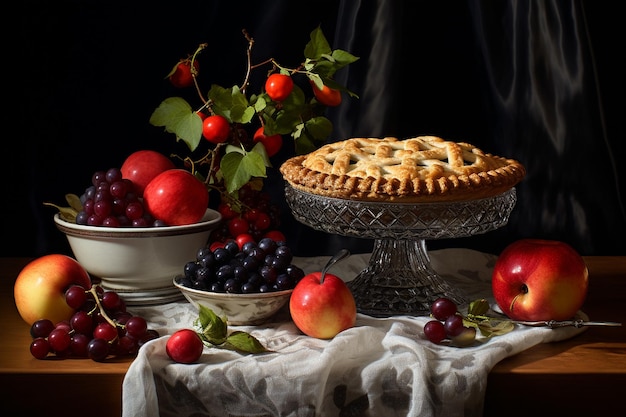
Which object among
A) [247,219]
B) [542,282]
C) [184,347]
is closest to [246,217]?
[247,219]

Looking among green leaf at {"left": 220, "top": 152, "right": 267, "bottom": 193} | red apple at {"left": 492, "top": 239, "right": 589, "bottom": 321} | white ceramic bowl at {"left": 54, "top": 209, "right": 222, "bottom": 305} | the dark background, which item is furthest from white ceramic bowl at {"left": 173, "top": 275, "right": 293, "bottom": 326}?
the dark background

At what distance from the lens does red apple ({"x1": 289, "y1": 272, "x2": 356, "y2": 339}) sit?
4.91 ft

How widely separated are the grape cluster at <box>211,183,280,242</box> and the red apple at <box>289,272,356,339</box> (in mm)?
316

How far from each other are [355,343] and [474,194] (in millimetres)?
340

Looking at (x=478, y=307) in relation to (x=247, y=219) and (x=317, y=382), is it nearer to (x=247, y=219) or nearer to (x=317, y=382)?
(x=317, y=382)

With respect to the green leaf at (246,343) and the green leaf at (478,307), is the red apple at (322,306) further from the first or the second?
the green leaf at (478,307)

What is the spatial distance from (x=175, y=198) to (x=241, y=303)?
25 cm

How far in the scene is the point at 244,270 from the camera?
155 cm

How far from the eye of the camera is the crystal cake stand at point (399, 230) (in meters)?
1.57

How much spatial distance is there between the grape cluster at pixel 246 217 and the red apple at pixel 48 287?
35 centimetres

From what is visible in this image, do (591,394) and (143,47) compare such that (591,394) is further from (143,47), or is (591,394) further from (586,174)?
(143,47)

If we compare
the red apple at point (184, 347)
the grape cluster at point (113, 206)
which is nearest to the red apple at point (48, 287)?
the grape cluster at point (113, 206)

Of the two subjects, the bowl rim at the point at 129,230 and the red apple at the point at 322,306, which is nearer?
the red apple at the point at 322,306

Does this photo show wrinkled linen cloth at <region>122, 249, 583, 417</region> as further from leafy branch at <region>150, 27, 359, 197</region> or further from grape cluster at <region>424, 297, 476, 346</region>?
leafy branch at <region>150, 27, 359, 197</region>
